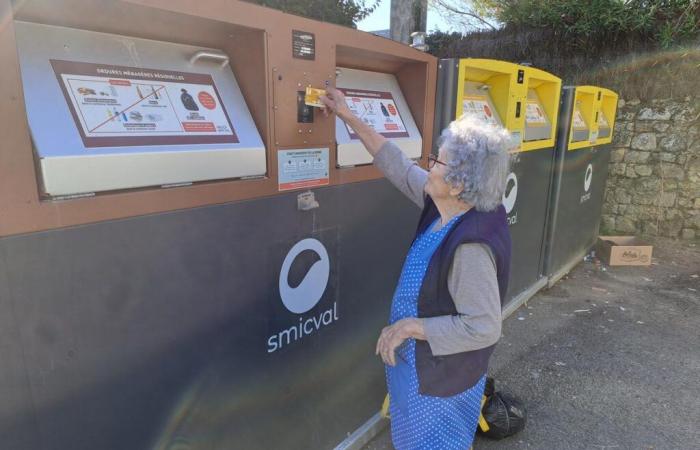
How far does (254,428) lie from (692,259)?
6019 mm

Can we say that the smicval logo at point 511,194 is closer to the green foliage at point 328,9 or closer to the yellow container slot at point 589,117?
the yellow container slot at point 589,117

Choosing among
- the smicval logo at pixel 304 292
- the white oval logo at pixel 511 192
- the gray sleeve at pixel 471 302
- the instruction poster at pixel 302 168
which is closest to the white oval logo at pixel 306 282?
the smicval logo at pixel 304 292

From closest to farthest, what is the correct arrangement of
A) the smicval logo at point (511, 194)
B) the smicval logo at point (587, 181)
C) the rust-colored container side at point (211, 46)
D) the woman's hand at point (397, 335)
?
the rust-colored container side at point (211, 46) < the woman's hand at point (397, 335) < the smicval logo at point (511, 194) < the smicval logo at point (587, 181)

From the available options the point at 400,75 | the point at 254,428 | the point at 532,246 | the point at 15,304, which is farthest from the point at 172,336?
the point at 532,246

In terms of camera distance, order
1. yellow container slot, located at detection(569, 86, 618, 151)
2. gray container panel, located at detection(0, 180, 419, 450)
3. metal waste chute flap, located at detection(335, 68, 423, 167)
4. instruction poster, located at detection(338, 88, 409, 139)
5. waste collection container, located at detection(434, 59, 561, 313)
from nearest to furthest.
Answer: gray container panel, located at detection(0, 180, 419, 450) < metal waste chute flap, located at detection(335, 68, 423, 167) < instruction poster, located at detection(338, 88, 409, 139) < waste collection container, located at detection(434, 59, 561, 313) < yellow container slot, located at detection(569, 86, 618, 151)

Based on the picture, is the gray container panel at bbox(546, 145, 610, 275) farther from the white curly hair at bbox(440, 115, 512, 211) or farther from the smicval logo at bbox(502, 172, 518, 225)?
the white curly hair at bbox(440, 115, 512, 211)

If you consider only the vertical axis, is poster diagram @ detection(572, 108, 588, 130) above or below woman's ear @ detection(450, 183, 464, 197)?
above

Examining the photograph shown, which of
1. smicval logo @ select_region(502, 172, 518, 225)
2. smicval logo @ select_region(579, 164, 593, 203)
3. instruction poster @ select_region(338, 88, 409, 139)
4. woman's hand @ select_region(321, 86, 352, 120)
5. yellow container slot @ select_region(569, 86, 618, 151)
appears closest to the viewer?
woman's hand @ select_region(321, 86, 352, 120)

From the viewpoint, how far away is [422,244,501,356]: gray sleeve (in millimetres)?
1360

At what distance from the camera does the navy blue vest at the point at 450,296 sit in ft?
4.53

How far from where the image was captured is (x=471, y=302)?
1368 mm

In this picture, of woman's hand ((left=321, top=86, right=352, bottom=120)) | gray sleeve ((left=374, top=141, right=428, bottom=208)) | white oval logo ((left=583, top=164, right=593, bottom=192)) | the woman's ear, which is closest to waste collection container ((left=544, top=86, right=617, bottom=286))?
white oval logo ((left=583, top=164, right=593, bottom=192))

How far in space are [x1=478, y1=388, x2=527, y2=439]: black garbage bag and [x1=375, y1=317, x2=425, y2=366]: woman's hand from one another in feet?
3.96

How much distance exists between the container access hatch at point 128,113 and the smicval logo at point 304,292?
391 mm
